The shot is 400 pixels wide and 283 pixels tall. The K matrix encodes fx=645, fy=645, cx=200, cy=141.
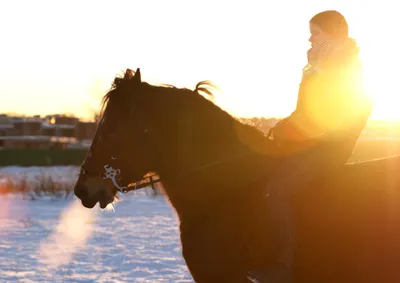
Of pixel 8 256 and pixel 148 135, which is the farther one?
pixel 8 256

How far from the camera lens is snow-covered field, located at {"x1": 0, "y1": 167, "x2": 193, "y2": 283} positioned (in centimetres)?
1163

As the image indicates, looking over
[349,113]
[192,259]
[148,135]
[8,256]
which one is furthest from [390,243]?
[8,256]

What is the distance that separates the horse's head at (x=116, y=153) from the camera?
5.91 m

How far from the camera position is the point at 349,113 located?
583 centimetres

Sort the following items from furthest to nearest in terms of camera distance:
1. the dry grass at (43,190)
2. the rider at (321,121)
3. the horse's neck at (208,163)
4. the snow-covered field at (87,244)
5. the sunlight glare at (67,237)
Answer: the dry grass at (43,190) → the sunlight glare at (67,237) → the snow-covered field at (87,244) → the horse's neck at (208,163) → the rider at (321,121)

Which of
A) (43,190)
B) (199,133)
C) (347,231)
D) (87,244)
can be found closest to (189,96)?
(199,133)

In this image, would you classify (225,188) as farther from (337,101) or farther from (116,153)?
(337,101)

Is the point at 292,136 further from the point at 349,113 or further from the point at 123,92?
the point at 123,92

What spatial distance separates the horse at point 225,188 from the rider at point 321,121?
140 millimetres

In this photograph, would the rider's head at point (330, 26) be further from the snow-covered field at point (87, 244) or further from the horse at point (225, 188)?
the snow-covered field at point (87, 244)

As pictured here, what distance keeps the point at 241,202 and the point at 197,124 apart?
83 centimetres

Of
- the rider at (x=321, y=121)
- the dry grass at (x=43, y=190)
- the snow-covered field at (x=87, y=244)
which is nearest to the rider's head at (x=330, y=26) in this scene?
the rider at (x=321, y=121)

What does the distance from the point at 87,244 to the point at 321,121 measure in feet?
32.5

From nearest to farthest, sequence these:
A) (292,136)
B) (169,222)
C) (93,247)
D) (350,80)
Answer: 1. (350,80)
2. (292,136)
3. (93,247)
4. (169,222)
